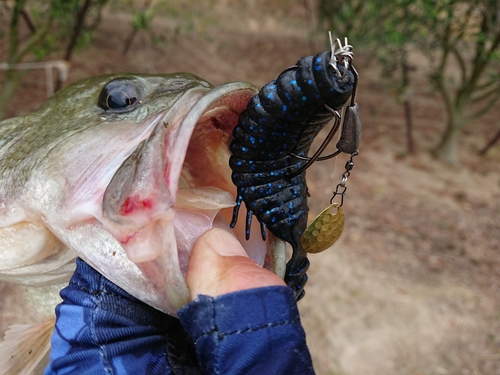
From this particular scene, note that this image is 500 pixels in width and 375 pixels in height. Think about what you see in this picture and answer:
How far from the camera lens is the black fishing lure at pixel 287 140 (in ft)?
2.39

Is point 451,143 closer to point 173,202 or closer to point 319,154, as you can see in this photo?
point 319,154

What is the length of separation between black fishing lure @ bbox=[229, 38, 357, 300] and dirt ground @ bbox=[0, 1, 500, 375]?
1.51 feet

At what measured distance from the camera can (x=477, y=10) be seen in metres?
4.34

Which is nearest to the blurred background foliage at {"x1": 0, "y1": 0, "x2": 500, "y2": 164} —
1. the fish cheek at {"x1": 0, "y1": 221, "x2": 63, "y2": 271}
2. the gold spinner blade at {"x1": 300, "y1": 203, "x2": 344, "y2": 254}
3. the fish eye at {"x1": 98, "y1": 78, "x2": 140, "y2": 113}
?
the fish eye at {"x1": 98, "y1": 78, "x2": 140, "y2": 113}

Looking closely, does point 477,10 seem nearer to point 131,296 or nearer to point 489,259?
point 489,259

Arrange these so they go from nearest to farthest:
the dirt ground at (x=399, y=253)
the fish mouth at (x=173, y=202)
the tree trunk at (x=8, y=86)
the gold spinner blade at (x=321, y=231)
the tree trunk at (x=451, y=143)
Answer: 1. the fish mouth at (x=173, y=202)
2. the gold spinner blade at (x=321, y=231)
3. the dirt ground at (x=399, y=253)
4. the tree trunk at (x=8, y=86)
5. the tree trunk at (x=451, y=143)

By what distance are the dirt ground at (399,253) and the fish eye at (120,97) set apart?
0.65 meters

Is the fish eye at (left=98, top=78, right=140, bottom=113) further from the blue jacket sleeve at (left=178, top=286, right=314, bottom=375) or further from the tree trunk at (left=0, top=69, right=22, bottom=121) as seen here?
the tree trunk at (left=0, top=69, right=22, bottom=121)

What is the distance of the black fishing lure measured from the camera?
2.39 feet

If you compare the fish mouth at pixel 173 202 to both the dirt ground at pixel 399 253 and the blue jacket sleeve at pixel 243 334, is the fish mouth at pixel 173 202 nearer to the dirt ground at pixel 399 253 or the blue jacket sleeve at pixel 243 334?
the blue jacket sleeve at pixel 243 334

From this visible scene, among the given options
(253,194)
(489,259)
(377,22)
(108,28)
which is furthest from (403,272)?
(108,28)

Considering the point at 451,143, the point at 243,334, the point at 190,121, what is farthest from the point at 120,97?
the point at 451,143

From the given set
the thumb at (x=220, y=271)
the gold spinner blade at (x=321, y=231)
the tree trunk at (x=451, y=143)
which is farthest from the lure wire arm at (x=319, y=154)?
the tree trunk at (x=451, y=143)

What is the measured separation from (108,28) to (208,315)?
754 centimetres
